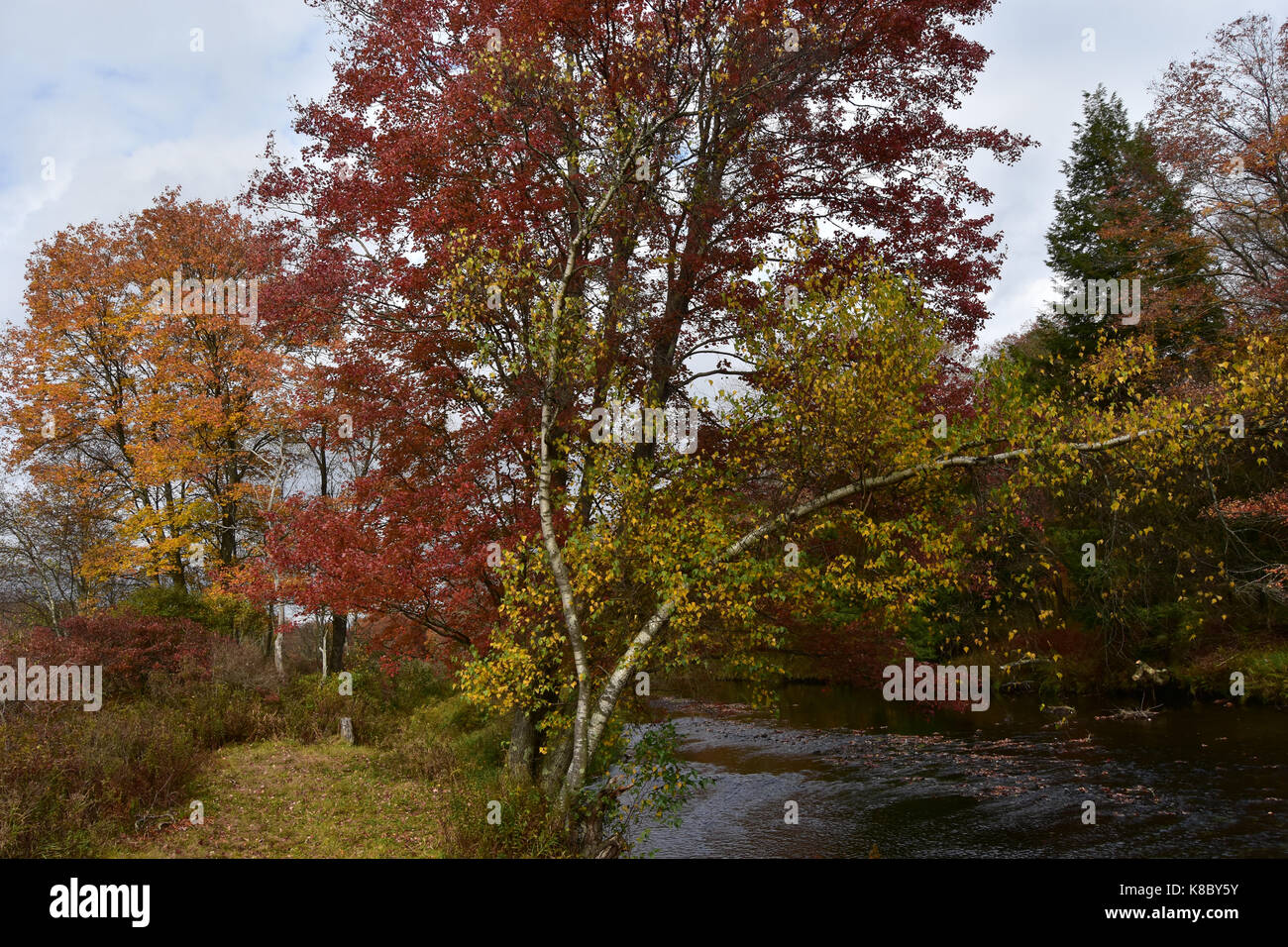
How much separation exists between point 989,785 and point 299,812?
11.9 meters

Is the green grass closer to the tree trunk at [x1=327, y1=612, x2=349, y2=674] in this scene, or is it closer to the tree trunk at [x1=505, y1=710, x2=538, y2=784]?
the tree trunk at [x1=505, y1=710, x2=538, y2=784]

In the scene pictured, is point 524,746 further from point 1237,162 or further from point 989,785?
point 1237,162

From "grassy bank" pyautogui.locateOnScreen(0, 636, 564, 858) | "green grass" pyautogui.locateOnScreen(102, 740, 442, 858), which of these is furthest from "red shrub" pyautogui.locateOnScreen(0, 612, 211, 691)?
"green grass" pyautogui.locateOnScreen(102, 740, 442, 858)

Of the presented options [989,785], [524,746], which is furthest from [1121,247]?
[524,746]

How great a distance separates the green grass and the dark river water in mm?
3290

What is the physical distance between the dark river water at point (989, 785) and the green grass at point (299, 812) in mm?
3290

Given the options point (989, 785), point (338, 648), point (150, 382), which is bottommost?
point (989, 785)

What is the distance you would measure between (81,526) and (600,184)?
2227 cm

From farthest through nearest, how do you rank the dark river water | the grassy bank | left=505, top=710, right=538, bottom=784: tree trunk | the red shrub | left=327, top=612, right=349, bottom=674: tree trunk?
1. left=327, top=612, right=349, bottom=674: tree trunk
2. the red shrub
3. the dark river water
4. left=505, top=710, right=538, bottom=784: tree trunk
5. the grassy bank

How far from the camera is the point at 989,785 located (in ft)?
48.6

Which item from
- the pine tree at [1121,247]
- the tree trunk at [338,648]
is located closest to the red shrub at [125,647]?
the tree trunk at [338,648]

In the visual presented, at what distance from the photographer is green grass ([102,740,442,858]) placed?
920 cm

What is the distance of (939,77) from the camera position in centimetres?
1216
